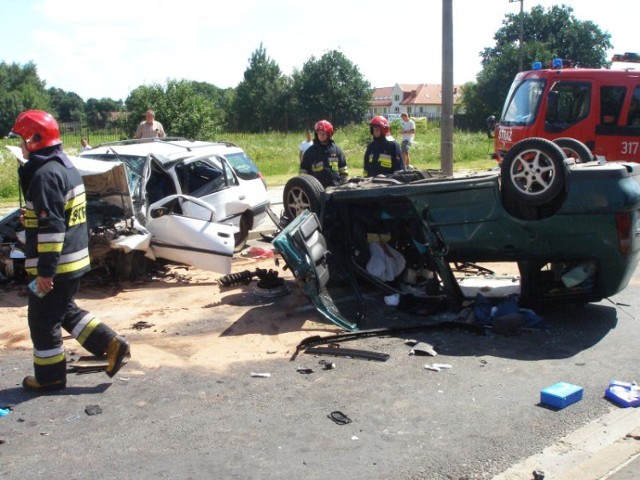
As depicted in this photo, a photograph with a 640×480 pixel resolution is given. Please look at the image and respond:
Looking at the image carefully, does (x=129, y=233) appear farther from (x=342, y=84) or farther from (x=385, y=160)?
(x=342, y=84)

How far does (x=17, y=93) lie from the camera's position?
6812cm

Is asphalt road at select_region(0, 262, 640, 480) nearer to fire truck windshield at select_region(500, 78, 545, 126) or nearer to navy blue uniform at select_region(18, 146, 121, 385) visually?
navy blue uniform at select_region(18, 146, 121, 385)

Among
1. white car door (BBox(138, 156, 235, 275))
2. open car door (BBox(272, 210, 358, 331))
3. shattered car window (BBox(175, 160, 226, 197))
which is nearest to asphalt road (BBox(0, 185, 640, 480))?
open car door (BBox(272, 210, 358, 331))

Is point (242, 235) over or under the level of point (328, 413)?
over

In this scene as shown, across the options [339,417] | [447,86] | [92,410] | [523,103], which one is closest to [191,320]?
[92,410]

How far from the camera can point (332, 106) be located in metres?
70.4

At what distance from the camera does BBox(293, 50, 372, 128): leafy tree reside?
69.9 m

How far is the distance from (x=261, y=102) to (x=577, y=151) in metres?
68.4

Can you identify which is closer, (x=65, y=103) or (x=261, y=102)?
(x=261, y=102)

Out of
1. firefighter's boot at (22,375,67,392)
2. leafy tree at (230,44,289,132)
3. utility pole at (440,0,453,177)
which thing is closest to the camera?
firefighter's boot at (22,375,67,392)

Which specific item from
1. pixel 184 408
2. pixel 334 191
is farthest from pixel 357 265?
pixel 184 408

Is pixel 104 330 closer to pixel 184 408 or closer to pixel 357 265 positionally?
pixel 184 408

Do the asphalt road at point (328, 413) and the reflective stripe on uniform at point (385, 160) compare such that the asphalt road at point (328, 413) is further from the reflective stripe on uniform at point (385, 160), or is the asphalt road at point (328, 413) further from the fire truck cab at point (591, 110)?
the fire truck cab at point (591, 110)

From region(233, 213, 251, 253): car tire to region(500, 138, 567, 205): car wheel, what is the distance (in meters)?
4.79
